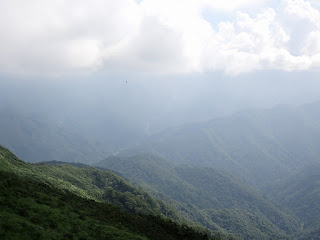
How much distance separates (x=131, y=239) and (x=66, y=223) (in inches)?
357

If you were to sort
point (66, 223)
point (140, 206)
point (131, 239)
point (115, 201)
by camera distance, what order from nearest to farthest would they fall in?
1. point (66, 223)
2. point (131, 239)
3. point (115, 201)
4. point (140, 206)

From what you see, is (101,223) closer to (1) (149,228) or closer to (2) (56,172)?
(1) (149,228)

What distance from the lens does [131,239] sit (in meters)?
37.8

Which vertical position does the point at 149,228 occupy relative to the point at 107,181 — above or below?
below

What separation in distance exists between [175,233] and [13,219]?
28.9 metres

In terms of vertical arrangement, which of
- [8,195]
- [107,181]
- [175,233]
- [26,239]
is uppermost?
[107,181]

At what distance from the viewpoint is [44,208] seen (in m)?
36.7

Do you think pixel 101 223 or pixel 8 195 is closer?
pixel 8 195

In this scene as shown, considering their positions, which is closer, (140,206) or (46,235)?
(46,235)

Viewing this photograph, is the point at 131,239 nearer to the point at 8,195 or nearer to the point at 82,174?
the point at 8,195

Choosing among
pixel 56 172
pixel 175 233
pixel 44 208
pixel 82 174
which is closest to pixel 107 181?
pixel 82 174

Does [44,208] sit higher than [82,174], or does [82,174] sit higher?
[82,174]

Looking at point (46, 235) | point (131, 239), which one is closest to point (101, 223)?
point (131, 239)

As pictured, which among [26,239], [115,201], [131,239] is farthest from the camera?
[115,201]
